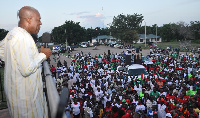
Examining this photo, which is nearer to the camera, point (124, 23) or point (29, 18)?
point (29, 18)

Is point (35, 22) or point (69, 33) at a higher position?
point (69, 33)

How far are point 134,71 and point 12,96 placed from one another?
10900 millimetres

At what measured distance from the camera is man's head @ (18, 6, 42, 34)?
4.63 feet

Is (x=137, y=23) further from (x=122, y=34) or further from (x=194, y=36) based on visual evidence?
(x=194, y=36)

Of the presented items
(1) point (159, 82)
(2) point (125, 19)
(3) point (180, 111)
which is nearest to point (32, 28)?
(3) point (180, 111)

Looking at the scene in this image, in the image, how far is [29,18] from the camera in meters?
1.42

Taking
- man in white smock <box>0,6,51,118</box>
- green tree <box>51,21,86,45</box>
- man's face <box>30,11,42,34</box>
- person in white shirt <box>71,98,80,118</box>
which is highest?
green tree <box>51,21,86,45</box>

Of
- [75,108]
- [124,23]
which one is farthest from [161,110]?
[124,23]

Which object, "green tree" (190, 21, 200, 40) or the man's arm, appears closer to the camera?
the man's arm

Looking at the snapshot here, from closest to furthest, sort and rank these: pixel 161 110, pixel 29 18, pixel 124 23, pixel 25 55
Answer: pixel 25 55 → pixel 29 18 → pixel 161 110 → pixel 124 23

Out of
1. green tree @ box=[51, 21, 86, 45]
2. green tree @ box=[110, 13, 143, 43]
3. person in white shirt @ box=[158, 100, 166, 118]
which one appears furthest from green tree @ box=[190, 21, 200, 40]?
person in white shirt @ box=[158, 100, 166, 118]

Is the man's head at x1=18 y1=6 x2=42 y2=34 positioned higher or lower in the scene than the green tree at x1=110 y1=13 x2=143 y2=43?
lower

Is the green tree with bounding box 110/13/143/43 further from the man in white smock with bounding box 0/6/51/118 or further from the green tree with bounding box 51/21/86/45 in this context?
the man in white smock with bounding box 0/6/51/118

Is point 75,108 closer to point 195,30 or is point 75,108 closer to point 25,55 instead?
point 25,55
